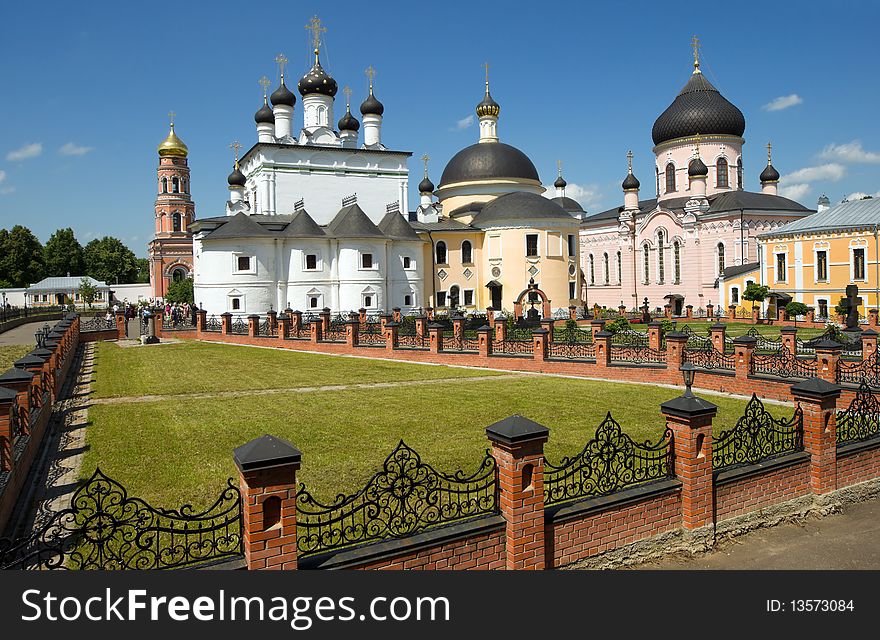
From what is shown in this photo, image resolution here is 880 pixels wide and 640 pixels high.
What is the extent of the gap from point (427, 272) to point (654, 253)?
60.0ft

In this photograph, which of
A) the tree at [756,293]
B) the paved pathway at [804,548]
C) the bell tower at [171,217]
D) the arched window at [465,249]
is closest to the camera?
the paved pathway at [804,548]

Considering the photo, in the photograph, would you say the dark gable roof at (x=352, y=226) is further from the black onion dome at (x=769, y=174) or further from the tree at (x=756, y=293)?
the black onion dome at (x=769, y=174)

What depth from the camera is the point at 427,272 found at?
4403 centimetres

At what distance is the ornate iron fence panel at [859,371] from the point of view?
13805mm

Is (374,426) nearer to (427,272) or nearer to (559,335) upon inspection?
(559,335)

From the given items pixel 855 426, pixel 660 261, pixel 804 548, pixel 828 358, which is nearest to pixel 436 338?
pixel 828 358

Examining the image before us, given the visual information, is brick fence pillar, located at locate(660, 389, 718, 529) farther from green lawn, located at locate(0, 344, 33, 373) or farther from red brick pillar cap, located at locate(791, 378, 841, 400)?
green lawn, located at locate(0, 344, 33, 373)

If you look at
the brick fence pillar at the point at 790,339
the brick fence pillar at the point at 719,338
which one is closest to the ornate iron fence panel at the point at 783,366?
the brick fence pillar at the point at 790,339

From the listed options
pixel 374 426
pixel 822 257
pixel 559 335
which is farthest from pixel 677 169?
pixel 374 426

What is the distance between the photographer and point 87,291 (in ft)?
240

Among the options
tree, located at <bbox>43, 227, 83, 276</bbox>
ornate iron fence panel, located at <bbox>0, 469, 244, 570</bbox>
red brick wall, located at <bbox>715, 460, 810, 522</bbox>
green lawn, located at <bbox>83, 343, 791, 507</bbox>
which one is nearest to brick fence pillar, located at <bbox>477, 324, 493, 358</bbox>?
green lawn, located at <bbox>83, 343, 791, 507</bbox>

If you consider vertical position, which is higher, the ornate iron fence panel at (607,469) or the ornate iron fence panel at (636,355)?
the ornate iron fence panel at (636,355)

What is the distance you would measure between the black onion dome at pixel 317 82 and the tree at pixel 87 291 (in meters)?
Answer: 40.4

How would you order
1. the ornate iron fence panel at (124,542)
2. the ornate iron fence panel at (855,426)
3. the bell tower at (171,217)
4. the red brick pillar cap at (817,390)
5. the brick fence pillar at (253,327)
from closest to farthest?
the ornate iron fence panel at (124,542), the red brick pillar cap at (817,390), the ornate iron fence panel at (855,426), the brick fence pillar at (253,327), the bell tower at (171,217)
